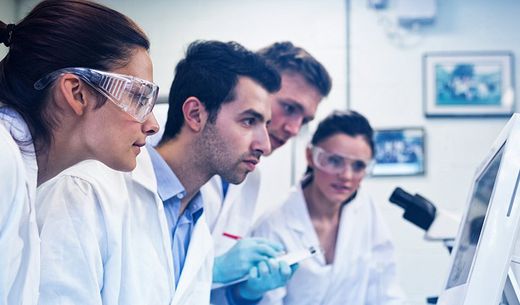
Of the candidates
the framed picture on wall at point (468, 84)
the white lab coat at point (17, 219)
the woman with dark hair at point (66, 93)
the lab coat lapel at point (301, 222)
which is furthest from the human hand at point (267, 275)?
the framed picture on wall at point (468, 84)

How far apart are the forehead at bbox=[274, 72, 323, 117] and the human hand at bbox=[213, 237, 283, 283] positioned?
513 mm

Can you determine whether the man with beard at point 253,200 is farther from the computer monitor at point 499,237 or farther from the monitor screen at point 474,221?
the computer monitor at point 499,237

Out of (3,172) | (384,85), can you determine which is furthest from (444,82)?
(3,172)

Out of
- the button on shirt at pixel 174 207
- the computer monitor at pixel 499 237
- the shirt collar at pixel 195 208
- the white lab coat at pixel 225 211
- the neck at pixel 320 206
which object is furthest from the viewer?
the neck at pixel 320 206

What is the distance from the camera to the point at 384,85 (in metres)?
2.73

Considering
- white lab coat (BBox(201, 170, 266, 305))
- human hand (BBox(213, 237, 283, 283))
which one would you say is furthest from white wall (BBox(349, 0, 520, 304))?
human hand (BBox(213, 237, 283, 283))

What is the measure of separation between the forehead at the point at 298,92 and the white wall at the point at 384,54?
783 mm

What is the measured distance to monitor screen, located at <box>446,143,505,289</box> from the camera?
35.0 inches

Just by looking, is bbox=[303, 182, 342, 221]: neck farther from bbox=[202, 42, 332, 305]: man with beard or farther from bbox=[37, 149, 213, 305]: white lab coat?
bbox=[37, 149, 213, 305]: white lab coat

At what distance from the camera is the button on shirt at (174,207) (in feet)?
4.27

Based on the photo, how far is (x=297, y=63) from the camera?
1859 millimetres

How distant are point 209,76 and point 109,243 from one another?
0.54 metres

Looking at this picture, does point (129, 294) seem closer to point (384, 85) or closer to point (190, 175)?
point (190, 175)

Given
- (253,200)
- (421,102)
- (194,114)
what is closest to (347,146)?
(253,200)
